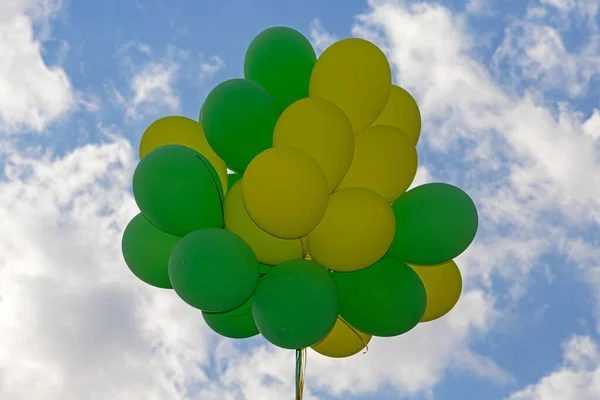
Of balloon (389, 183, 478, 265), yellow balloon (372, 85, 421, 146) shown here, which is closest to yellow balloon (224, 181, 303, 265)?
balloon (389, 183, 478, 265)

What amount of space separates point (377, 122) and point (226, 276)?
1528mm

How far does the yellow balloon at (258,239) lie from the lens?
161 inches

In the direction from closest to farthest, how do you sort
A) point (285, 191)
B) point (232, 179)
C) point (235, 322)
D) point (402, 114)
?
1. point (285, 191)
2. point (235, 322)
3. point (232, 179)
4. point (402, 114)

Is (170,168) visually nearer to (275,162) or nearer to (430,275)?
(275,162)

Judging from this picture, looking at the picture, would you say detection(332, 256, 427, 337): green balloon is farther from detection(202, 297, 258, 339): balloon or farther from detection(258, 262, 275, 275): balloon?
detection(202, 297, 258, 339): balloon

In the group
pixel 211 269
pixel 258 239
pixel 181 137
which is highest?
pixel 181 137

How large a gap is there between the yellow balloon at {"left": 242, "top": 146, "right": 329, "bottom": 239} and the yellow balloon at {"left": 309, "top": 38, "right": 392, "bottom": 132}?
0.69m

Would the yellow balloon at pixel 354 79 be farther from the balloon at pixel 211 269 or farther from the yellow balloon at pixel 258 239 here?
the balloon at pixel 211 269

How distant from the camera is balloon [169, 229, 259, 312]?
3787 millimetres

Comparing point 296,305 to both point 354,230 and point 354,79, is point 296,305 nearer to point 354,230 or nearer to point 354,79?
point 354,230

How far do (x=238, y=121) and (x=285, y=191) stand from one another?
0.72 m

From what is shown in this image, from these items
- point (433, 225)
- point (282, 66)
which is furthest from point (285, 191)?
point (282, 66)

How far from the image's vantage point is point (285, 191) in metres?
3.65

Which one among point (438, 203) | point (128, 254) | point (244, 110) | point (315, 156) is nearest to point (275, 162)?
point (315, 156)
